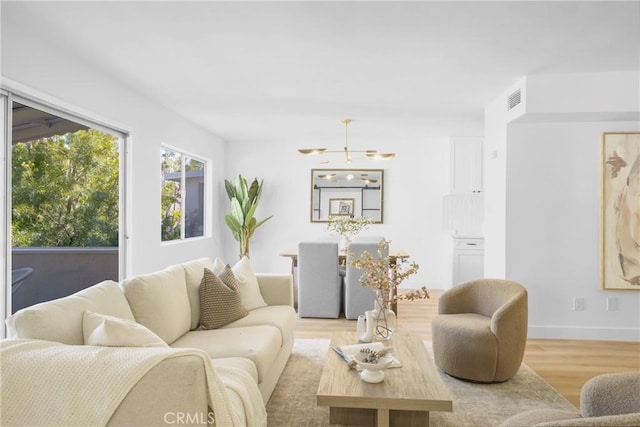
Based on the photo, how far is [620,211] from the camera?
13.3 feet

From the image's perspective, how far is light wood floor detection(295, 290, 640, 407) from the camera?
3.19 m

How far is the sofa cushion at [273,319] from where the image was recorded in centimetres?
301

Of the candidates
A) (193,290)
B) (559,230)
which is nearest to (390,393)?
(193,290)

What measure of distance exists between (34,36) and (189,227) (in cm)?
351

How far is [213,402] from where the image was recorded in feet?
4.86

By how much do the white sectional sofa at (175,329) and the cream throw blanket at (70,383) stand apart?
0.12ft

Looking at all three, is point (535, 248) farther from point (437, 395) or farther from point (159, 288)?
point (159, 288)

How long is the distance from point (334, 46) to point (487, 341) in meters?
2.37

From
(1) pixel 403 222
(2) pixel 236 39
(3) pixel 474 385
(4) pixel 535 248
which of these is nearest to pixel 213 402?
(3) pixel 474 385

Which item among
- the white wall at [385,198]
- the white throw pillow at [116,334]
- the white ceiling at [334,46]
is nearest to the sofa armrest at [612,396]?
the white throw pillow at [116,334]

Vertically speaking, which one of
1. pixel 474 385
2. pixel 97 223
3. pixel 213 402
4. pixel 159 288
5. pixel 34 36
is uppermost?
pixel 34 36

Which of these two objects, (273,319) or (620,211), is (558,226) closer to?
(620,211)

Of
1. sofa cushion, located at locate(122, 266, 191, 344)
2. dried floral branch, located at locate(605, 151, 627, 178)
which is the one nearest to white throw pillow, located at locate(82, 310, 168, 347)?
sofa cushion, located at locate(122, 266, 191, 344)

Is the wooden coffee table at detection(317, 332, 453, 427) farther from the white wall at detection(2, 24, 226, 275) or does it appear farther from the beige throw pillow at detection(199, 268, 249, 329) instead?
the white wall at detection(2, 24, 226, 275)
